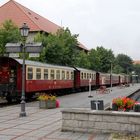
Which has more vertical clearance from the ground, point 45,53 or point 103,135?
point 45,53

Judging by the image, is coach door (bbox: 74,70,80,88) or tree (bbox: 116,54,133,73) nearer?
coach door (bbox: 74,70,80,88)

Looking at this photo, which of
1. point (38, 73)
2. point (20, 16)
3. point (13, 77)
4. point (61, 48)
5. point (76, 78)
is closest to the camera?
point (13, 77)

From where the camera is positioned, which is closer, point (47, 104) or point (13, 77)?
point (47, 104)

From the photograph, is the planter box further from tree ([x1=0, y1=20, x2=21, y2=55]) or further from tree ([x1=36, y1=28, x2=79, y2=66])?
tree ([x1=36, y1=28, x2=79, y2=66])

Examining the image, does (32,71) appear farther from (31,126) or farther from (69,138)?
(69,138)

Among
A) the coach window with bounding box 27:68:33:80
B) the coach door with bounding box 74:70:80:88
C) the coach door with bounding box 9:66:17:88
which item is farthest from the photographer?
the coach door with bounding box 74:70:80:88

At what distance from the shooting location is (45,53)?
4778 centimetres

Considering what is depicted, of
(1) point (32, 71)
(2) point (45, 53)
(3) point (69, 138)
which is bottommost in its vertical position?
(3) point (69, 138)

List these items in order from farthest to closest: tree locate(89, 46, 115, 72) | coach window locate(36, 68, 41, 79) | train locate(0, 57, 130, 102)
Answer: tree locate(89, 46, 115, 72)
coach window locate(36, 68, 41, 79)
train locate(0, 57, 130, 102)

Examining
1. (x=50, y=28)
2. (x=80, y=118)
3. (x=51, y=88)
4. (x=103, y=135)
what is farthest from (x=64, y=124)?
(x=50, y=28)

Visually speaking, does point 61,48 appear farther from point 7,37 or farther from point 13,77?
point 13,77

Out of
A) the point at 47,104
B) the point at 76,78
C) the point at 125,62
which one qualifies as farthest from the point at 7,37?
the point at 125,62

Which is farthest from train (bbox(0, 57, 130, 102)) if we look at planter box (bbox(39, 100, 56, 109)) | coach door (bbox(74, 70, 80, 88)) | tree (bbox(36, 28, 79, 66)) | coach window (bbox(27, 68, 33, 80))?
tree (bbox(36, 28, 79, 66))

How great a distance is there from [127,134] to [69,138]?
1685 millimetres
